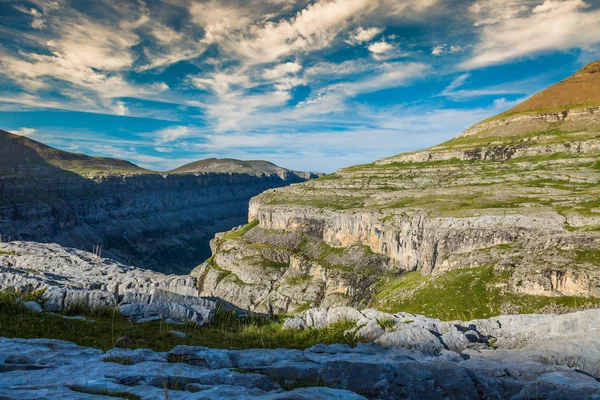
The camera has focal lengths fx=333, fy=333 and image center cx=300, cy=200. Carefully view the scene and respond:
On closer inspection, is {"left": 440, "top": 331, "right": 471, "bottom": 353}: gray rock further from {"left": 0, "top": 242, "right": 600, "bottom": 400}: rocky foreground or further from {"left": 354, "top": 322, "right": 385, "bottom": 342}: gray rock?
{"left": 354, "top": 322, "right": 385, "bottom": 342}: gray rock

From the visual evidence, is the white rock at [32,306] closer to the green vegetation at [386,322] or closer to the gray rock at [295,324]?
the gray rock at [295,324]

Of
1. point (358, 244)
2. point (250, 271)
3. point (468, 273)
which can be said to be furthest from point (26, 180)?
point (468, 273)

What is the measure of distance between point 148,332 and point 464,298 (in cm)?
5865

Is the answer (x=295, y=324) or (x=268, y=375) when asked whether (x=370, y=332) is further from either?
(x=268, y=375)

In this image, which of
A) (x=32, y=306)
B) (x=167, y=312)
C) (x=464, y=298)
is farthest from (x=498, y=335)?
(x=464, y=298)

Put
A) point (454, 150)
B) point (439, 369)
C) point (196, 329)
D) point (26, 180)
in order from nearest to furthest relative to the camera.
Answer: point (439, 369) < point (196, 329) < point (454, 150) < point (26, 180)

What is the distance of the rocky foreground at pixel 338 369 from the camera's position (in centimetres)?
930

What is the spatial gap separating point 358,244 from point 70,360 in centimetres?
10105

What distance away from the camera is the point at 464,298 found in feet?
199

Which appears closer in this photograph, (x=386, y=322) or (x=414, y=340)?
(x=414, y=340)

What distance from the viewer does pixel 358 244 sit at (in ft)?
356

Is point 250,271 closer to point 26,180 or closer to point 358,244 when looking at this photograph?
point 358,244

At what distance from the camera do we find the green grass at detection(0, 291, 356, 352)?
49.3 ft

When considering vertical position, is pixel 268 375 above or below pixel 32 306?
below
